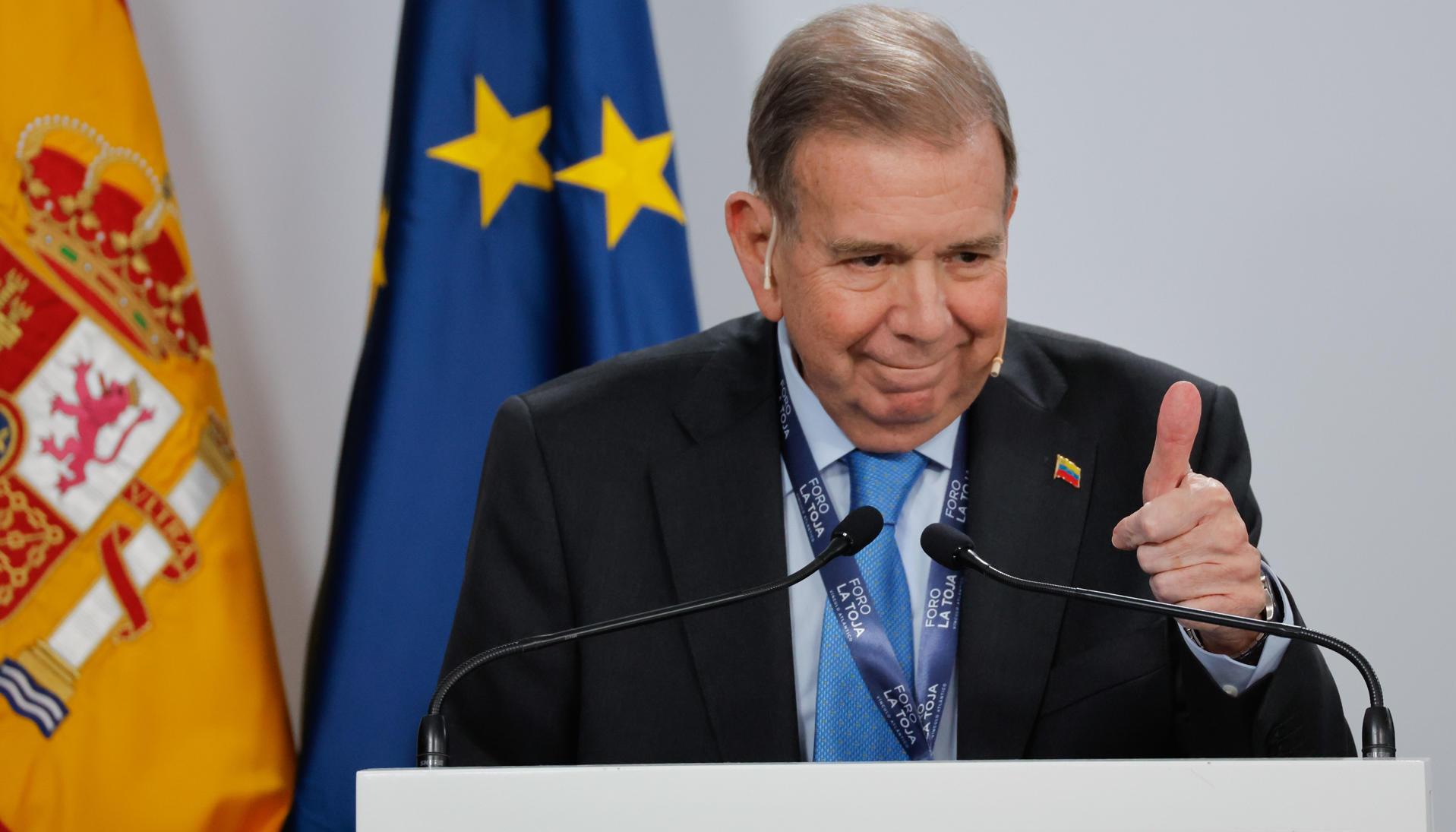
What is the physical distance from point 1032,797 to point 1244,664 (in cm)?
54

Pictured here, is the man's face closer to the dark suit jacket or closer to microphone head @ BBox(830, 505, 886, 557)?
the dark suit jacket

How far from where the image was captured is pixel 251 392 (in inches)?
108

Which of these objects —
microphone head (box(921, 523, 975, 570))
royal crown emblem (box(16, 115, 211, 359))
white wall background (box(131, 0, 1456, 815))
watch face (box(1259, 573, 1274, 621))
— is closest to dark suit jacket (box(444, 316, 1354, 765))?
watch face (box(1259, 573, 1274, 621))

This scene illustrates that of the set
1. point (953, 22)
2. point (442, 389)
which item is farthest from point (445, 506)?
point (953, 22)

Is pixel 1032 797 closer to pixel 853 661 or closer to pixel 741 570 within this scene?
pixel 853 661

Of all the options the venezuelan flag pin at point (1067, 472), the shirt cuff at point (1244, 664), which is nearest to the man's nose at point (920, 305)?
the venezuelan flag pin at point (1067, 472)

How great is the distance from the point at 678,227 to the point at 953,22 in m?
0.69

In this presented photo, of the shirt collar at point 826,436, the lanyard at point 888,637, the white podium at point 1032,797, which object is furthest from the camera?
the shirt collar at point 826,436

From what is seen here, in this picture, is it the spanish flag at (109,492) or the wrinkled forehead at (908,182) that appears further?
the spanish flag at (109,492)

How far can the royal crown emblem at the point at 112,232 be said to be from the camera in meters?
2.08

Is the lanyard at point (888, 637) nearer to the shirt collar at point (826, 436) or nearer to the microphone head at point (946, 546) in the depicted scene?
the shirt collar at point (826, 436)

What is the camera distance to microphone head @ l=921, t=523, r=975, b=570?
51.6 inches

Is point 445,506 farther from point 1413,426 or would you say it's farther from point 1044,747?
point 1413,426

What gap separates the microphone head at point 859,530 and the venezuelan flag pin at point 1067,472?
53 cm
